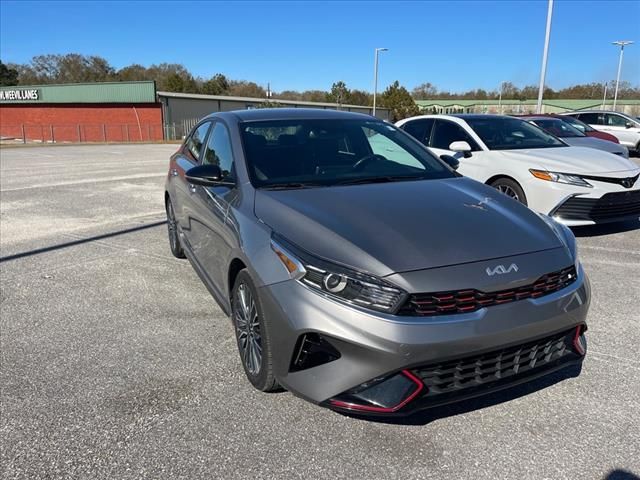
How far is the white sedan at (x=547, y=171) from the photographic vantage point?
19.5 feet

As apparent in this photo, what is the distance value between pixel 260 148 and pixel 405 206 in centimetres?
121

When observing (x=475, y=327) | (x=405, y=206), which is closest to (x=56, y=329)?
(x=405, y=206)

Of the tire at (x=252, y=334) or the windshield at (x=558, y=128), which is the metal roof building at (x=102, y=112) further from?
the tire at (x=252, y=334)

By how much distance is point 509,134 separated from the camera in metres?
7.38

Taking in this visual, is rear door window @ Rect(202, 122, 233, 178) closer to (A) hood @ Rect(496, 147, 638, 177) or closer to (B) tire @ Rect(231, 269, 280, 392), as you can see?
(B) tire @ Rect(231, 269, 280, 392)

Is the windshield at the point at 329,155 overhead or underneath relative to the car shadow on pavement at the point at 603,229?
overhead

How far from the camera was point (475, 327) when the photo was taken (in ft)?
7.41

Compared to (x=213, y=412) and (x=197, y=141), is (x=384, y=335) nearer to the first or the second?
(x=213, y=412)

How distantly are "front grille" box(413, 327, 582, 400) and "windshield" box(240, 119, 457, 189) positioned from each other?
153 centimetres

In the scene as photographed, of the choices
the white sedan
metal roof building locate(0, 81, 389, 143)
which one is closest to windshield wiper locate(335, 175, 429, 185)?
the white sedan

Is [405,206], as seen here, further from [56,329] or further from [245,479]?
[56,329]

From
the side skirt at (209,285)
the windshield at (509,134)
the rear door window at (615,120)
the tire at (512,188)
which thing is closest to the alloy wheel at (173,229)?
the side skirt at (209,285)

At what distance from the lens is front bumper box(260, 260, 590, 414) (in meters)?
2.21

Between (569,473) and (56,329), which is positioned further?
(56,329)
